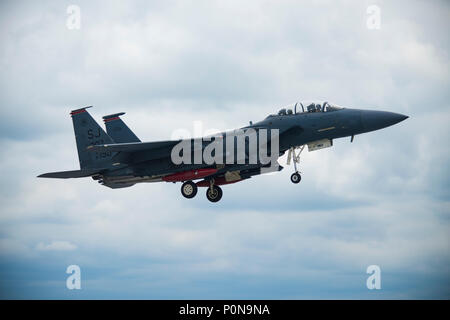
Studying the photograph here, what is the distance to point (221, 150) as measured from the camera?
94.6 ft

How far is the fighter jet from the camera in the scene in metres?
27.9

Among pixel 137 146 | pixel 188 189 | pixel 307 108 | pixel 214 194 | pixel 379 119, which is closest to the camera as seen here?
pixel 379 119

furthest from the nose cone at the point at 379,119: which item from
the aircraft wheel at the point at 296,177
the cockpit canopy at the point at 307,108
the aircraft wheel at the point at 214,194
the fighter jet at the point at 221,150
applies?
the aircraft wheel at the point at 214,194

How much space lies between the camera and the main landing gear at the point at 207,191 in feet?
98.3

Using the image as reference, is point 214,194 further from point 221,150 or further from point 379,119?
point 379,119

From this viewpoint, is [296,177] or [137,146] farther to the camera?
[137,146]

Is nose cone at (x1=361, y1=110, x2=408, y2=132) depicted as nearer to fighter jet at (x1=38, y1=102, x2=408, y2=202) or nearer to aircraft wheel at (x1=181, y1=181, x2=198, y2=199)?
fighter jet at (x1=38, y1=102, x2=408, y2=202)

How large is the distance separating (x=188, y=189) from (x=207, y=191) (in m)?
1.06

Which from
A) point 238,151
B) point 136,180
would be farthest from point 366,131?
point 136,180

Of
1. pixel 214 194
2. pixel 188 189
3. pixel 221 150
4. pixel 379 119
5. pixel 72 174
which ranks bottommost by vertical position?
pixel 214 194

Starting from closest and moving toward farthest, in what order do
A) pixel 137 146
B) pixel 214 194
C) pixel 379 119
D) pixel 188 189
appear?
pixel 379 119
pixel 137 146
pixel 188 189
pixel 214 194

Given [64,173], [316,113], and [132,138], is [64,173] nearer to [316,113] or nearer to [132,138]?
[132,138]

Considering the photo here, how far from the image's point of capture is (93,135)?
31.5 meters

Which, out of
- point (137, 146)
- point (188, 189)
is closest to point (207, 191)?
point (188, 189)
